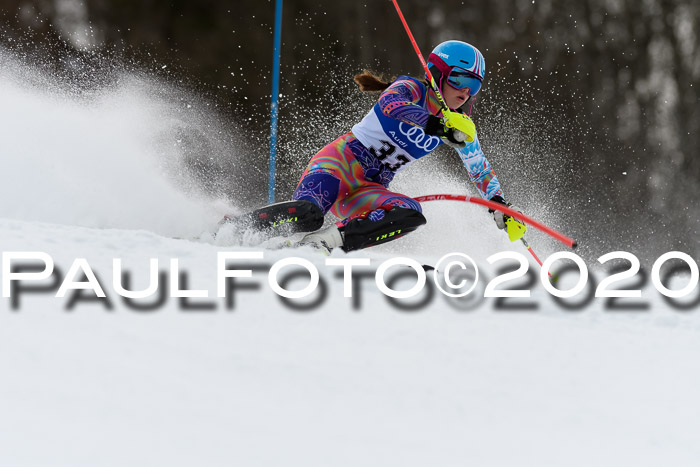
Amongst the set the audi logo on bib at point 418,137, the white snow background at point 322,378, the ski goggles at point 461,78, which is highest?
the ski goggles at point 461,78

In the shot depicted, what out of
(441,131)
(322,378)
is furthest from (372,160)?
(322,378)

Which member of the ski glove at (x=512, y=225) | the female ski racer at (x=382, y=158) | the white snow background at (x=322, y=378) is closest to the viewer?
the white snow background at (x=322, y=378)

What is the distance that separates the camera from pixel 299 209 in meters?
3.68

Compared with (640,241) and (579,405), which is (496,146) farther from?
(579,405)

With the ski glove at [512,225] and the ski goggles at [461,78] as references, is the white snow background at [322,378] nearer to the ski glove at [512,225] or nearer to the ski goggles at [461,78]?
the ski glove at [512,225]

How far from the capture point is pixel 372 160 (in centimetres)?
403

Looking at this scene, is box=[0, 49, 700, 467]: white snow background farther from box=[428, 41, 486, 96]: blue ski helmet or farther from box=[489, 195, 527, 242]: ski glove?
box=[428, 41, 486, 96]: blue ski helmet

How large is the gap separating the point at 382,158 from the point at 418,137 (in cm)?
21

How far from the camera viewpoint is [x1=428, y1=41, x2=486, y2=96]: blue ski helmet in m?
3.88

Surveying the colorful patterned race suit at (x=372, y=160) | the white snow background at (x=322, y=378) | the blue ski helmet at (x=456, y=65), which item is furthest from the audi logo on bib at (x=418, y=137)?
the white snow background at (x=322, y=378)

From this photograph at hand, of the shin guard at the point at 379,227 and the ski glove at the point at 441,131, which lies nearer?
the ski glove at the point at 441,131

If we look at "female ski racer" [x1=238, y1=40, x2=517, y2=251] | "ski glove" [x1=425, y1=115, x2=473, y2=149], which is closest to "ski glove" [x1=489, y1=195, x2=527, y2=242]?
"female ski racer" [x1=238, y1=40, x2=517, y2=251]

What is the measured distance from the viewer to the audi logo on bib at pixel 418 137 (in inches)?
154

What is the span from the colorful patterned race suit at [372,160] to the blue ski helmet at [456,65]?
10cm
